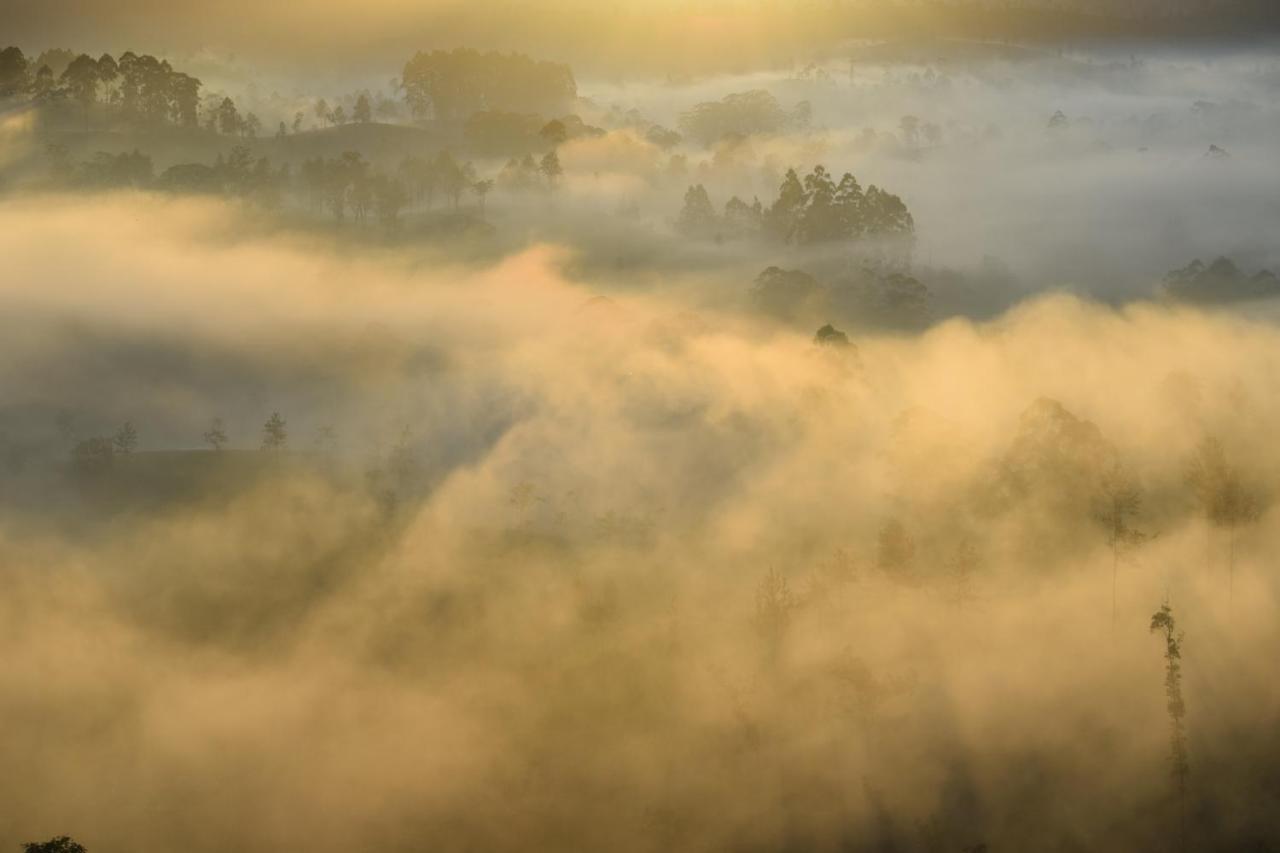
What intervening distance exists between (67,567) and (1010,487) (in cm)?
9864

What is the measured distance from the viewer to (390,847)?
100188 millimetres

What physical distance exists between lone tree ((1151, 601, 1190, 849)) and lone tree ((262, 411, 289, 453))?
330 ft

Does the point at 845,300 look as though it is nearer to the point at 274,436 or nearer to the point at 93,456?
the point at 274,436

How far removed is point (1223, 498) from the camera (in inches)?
4496

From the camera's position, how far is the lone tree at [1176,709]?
9738 cm

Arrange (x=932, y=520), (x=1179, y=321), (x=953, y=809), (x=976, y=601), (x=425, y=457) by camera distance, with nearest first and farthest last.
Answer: (x=953, y=809)
(x=976, y=601)
(x=932, y=520)
(x=425, y=457)
(x=1179, y=321)

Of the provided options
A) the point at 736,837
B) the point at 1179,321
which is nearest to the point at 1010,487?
the point at 736,837

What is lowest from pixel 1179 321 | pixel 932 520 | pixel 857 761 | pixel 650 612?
pixel 857 761

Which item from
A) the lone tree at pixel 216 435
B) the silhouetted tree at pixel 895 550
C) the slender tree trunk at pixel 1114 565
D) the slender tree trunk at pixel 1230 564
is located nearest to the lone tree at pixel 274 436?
the lone tree at pixel 216 435

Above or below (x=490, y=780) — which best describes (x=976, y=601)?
above

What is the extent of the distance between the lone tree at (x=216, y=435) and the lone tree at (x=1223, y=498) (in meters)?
113

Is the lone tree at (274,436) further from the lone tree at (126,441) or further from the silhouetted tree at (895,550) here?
the silhouetted tree at (895,550)

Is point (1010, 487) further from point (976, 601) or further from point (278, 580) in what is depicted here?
point (278, 580)

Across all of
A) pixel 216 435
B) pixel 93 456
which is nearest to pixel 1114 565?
pixel 216 435
